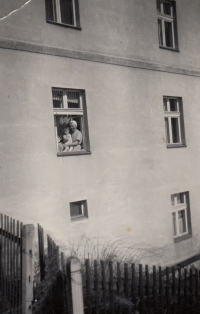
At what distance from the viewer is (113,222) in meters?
8.02

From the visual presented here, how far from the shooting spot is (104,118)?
8.05 m

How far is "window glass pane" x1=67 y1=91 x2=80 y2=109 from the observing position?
7656 millimetres

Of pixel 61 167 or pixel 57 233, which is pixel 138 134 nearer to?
pixel 61 167

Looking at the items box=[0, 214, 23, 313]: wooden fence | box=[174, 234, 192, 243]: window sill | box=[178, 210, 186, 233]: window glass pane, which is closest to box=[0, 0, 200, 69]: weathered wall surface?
box=[0, 214, 23, 313]: wooden fence

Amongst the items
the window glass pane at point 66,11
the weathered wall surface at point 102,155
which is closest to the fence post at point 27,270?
the weathered wall surface at point 102,155

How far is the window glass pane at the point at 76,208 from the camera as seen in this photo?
753 cm

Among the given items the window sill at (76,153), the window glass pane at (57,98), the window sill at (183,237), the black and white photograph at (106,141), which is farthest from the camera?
the window sill at (183,237)

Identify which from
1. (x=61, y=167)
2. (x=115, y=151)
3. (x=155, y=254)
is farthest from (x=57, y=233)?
(x=155, y=254)

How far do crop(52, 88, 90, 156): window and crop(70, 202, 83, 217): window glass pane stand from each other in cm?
114

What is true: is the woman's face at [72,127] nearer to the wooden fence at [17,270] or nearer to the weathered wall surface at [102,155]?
the weathered wall surface at [102,155]

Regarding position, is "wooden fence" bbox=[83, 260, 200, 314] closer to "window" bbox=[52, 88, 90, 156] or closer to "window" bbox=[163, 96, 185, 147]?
"window" bbox=[52, 88, 90, 156]

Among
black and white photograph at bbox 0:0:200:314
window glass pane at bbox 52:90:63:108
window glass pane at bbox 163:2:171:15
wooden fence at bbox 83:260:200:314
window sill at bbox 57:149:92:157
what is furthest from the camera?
window glass pane at bbox 163:2:171:15

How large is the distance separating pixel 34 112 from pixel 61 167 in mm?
1287

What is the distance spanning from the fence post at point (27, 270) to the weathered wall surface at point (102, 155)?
9.05 ft
